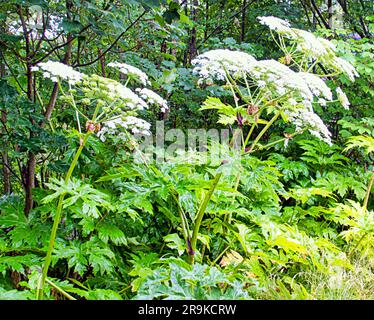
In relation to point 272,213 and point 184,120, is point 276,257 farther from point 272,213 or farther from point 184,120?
point 184,120

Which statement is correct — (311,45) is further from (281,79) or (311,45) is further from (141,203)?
(141,203)

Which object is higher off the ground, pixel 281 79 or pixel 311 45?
pixel 311 45

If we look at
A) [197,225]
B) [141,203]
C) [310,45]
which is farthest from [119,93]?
[310,45]

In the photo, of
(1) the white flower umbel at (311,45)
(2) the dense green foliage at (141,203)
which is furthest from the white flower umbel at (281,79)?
(1) the white flower umbel at (311,45)

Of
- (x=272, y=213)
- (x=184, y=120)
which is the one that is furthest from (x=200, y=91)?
(x=272, y=213)

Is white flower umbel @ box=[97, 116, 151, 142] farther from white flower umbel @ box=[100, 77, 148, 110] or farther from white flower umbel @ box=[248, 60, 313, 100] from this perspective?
white flower umbel @ box=[248, 60, 313, 100]

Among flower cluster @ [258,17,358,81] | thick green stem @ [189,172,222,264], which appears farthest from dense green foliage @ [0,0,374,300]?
flower cluster @ [258,17,358,81]

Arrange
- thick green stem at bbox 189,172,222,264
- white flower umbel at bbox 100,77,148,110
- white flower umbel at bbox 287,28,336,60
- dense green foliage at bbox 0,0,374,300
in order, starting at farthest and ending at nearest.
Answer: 1. white flower umbel at bbox 287,28,336,60
2. thick green stem at bbox 189,172,222,264
3. dense green foliage at bbox 0,0,374,300
4. white flower umbel at bbox 100,77,148,110

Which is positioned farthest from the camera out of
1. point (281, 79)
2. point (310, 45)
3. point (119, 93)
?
point (310, 45)

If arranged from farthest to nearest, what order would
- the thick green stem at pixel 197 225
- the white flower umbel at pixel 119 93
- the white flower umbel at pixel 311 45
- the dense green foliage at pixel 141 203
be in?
the white flower umbel at pixel 311 45
the thick green stem at pixel 197 225
the dense green foliage at pixel 141 203
the white flower umbel at pixel 119 93

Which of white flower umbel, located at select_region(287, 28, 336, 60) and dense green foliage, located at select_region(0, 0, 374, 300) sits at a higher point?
white flower umbel, located at select_region(287, 28, 336, 60)

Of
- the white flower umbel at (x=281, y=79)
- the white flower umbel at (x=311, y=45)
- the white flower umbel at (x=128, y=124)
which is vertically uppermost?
the white flower umbel at (x=311, y=45)

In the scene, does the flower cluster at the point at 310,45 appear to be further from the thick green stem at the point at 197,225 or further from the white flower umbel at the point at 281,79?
the thick green stem at the point at 197,225
